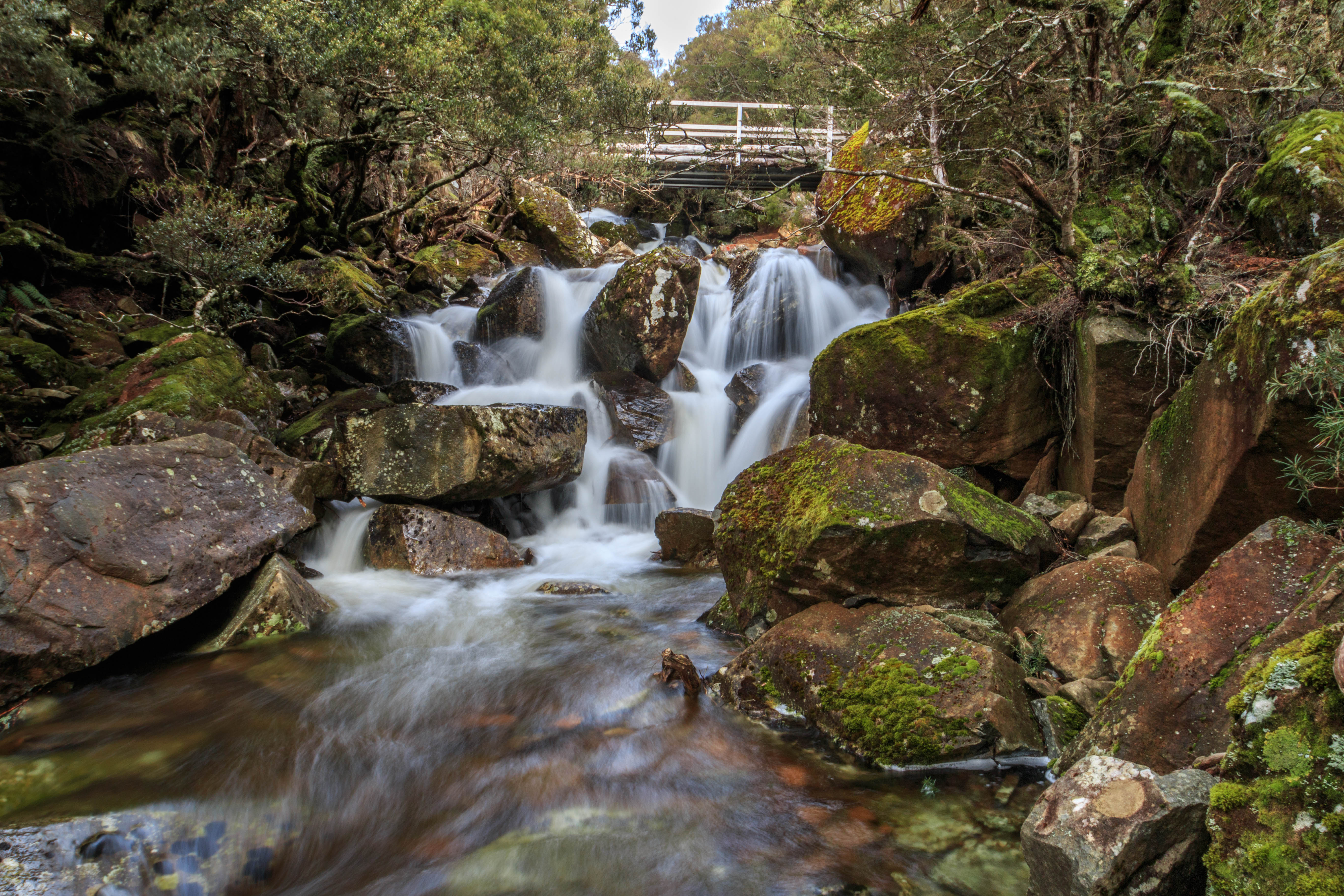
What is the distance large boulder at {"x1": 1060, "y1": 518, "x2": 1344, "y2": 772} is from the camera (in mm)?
2410

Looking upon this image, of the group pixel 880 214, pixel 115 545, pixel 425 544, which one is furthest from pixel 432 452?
pixel 880 214

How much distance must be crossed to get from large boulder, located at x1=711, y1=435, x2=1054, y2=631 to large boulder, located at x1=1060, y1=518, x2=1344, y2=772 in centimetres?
145

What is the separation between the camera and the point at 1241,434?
319 centimetres

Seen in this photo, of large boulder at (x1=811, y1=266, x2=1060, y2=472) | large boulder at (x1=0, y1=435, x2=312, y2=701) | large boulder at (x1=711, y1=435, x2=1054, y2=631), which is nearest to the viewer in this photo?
large boulder at (x1=0, y1=435, x2=312, y2=701)

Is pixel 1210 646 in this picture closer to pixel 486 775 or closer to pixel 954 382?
pixel 486 775

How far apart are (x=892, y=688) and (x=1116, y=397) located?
298 cm

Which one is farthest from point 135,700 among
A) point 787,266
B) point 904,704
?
point 787,266

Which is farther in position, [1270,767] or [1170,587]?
[1170,587]

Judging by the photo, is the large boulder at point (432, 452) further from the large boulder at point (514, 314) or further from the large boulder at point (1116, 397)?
the large boulder at point (1116, 397)

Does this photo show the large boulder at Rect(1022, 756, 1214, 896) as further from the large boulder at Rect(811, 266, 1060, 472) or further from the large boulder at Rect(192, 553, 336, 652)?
the large boulder at Rect(192, 553, 336, 652)

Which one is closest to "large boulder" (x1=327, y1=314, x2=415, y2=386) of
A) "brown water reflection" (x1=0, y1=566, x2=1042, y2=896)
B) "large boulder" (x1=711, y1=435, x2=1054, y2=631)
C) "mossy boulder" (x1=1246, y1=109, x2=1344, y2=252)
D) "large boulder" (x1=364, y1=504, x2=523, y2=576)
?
"large boulder" (x1=364, y1=504, x2=523, y2=576)

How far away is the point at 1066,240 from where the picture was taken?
580cm

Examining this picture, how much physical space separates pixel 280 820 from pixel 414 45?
8.74m

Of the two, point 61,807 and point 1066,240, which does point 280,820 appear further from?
point 1066,240
